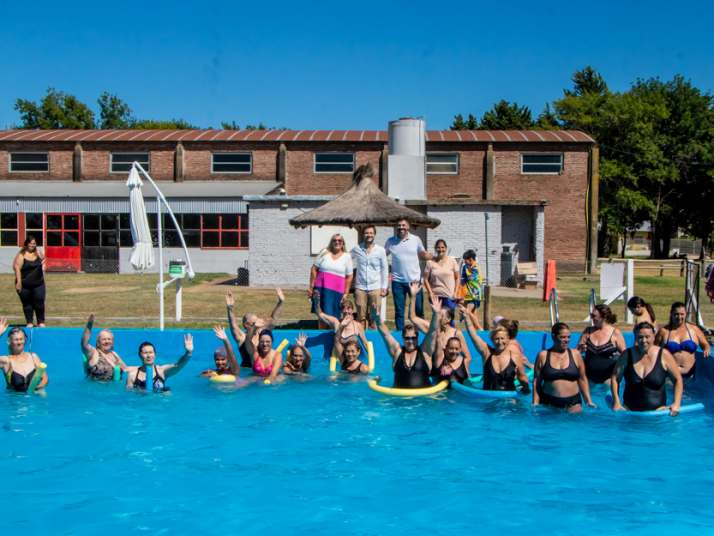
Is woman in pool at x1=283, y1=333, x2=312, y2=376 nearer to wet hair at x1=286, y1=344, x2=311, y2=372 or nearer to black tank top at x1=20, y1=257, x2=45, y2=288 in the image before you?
wet hair at x1=286, y1=344, x2=311, y2=372

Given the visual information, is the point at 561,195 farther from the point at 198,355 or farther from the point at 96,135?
the point at 198,355

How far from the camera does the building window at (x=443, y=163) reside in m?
35.1

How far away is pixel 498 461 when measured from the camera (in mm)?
8289

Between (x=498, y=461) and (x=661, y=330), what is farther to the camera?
(x=661, y=330)

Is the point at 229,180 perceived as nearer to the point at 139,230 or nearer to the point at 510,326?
the point at 139,230

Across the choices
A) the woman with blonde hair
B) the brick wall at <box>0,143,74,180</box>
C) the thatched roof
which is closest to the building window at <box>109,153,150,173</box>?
the brick wall at <box>0,143,74,180</box>

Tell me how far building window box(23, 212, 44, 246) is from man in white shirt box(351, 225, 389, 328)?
23.5m

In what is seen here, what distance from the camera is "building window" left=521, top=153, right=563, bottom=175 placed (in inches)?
1364

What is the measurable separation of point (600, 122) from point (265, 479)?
49192mm

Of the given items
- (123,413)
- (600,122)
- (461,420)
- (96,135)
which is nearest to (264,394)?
(123,413)

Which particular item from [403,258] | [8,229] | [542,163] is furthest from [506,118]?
[403,258]

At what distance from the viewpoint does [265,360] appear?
445 inches

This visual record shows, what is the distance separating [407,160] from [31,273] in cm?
1551

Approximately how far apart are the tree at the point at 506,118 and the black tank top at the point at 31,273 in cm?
4858
